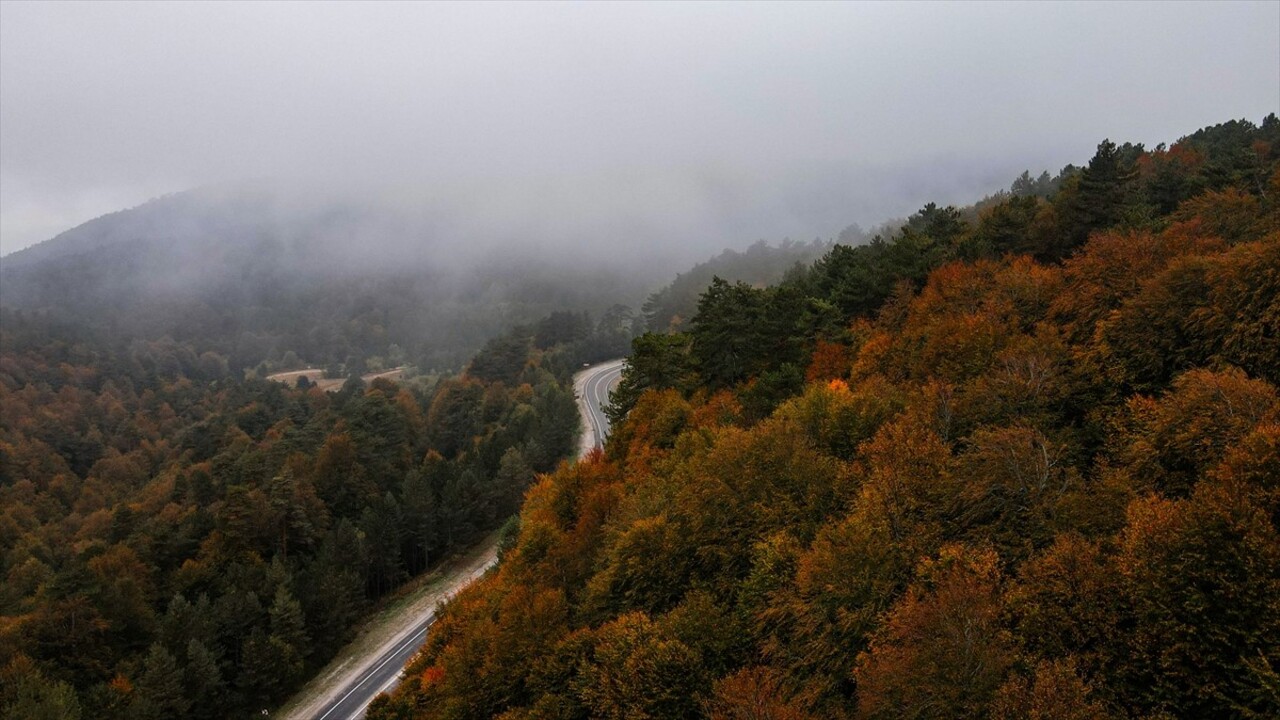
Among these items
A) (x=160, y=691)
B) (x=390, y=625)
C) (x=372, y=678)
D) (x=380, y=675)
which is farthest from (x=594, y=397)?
(x=160, y=691)

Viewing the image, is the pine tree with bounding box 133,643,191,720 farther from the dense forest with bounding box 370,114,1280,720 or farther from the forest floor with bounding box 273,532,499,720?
the dense forest with bounding box 370,114,1280,720

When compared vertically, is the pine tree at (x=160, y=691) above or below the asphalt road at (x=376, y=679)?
above

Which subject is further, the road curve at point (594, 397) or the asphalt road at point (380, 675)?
the road curve at point (594, 397)

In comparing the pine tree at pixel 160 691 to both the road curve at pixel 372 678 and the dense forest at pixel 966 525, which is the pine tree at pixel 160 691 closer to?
the road curve at pixel 372 678

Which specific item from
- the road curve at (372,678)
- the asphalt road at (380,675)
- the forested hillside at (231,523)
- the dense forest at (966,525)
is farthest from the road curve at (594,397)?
the dense forest at (966,525)

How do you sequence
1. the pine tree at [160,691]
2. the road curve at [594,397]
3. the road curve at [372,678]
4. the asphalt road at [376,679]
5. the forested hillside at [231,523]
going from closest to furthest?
the pine tree at [160,691] < the forested hillside at [231,523] < the asphalt road at [376,679] < the road curve at [372,678] < the road curve at [594,397]

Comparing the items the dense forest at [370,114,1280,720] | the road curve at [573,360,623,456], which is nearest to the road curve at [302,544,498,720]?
the dense forest at [370,114,1280,720]

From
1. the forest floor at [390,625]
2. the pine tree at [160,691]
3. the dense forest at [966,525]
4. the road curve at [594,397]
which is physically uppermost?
the dense forest at [966,525]
